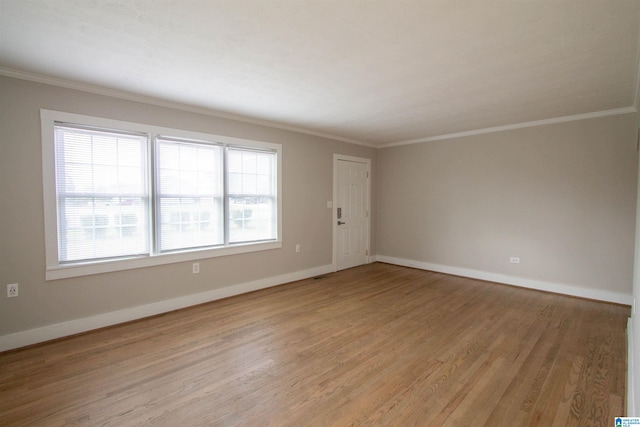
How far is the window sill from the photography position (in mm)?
2991

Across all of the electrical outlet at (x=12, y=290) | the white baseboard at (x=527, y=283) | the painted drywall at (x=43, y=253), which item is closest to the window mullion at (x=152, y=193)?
the painted drywall at (x=43, y=253)

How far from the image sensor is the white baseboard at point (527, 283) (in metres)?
4.01

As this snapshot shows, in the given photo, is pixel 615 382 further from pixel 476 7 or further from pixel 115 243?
pixel 115 243

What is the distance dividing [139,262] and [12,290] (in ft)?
3.41

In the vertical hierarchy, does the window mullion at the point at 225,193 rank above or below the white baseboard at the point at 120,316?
above

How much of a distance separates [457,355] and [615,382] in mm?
1093

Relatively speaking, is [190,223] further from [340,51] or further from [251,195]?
[340,51]

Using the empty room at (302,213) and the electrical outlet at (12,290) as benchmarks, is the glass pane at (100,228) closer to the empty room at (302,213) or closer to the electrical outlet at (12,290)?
the empty room at (302,213)

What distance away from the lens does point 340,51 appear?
2336mm

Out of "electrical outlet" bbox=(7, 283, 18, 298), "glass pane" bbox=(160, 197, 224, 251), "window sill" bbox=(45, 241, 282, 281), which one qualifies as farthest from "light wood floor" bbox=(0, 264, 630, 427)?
"glass pane" bbox=(160, 197, 224, 251)

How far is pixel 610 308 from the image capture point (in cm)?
381

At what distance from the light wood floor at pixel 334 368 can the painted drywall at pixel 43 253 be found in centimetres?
31

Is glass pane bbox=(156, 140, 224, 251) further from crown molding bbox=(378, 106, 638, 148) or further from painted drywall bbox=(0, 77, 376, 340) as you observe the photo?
crown molding bbox=(378, 106, 638, 148)

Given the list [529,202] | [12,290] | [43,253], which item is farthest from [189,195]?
[529,202]
